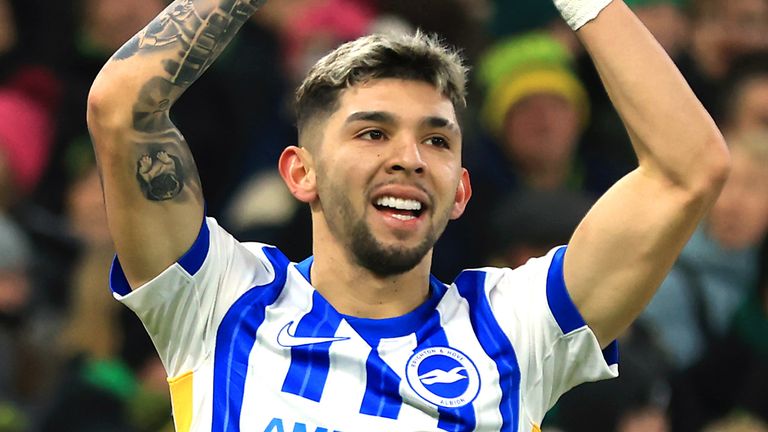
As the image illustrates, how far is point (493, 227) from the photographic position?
264 inches

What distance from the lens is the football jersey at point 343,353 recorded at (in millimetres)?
3846

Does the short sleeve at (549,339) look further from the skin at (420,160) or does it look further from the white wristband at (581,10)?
the white wristband at (581,10)

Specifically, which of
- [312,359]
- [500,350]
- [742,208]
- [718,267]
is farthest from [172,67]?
[742,208]

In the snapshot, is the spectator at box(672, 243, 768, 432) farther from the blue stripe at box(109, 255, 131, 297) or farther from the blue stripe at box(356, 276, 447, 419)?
the blue stripe at box(109, 255, 131, 297)

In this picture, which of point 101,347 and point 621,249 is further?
point 101,347

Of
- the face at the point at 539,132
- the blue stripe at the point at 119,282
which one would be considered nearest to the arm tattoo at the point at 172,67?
the blue stripe at the point at 119,282

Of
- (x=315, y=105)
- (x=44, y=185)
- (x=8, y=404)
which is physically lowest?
(x=8, y=404)

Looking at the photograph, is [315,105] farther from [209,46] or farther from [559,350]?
[559,350]

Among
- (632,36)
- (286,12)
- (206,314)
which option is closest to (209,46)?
(206,314)

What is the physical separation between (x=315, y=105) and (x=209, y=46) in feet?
1.31

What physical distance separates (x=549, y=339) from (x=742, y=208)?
3365 millimetres

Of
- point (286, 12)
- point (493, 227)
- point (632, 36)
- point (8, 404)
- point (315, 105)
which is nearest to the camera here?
point (632, 36)

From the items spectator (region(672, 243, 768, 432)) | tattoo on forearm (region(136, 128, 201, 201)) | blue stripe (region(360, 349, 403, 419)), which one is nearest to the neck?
blue stripe (region(360, 349, 403, 419))

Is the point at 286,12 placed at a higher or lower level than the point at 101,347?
higher
